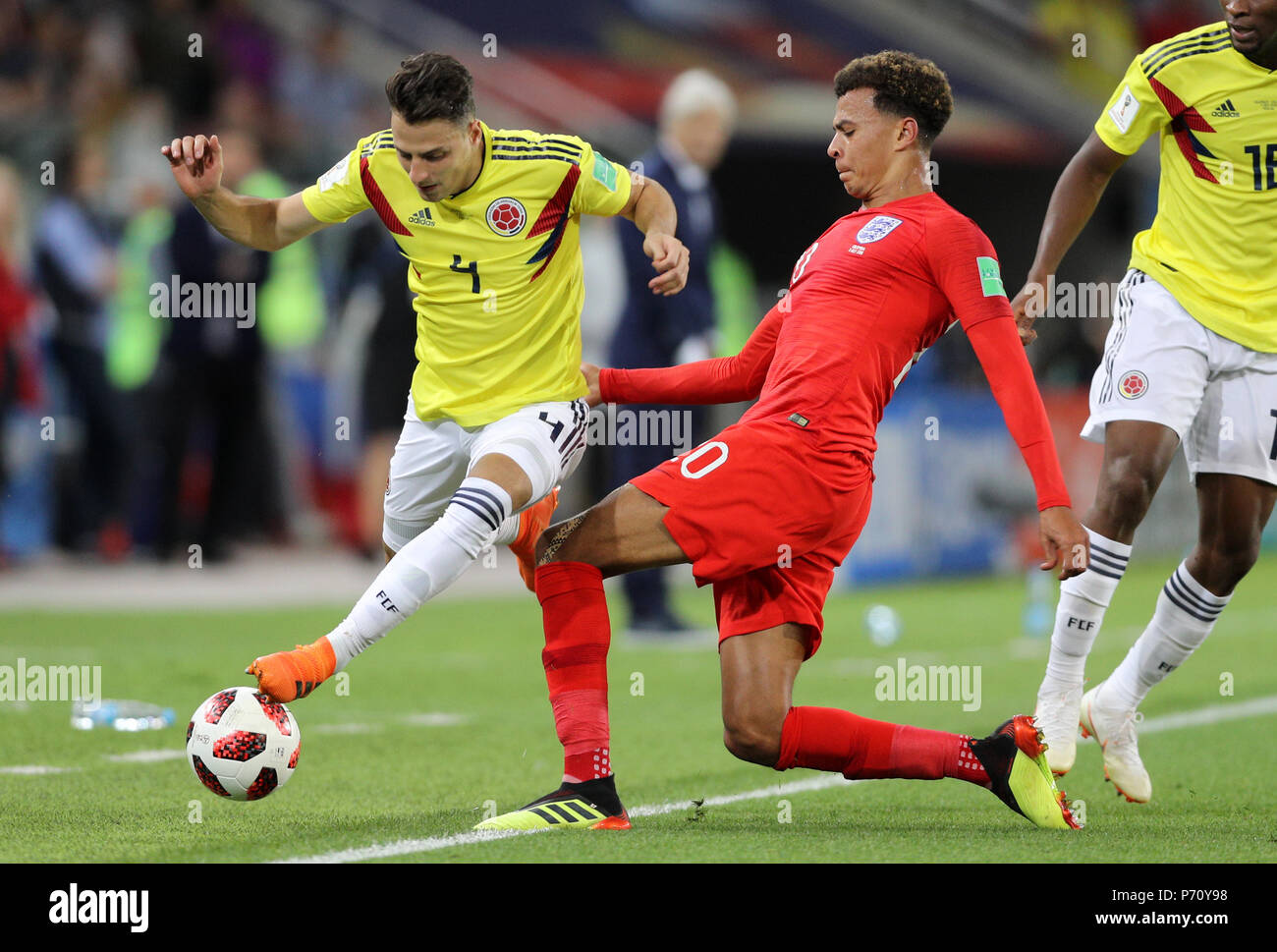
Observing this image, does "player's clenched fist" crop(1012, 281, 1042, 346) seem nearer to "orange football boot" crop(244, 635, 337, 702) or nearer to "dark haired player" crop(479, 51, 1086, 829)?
"dark haired player" crop(479, 51, 1086, 829)

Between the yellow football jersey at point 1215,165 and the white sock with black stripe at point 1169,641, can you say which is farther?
the white sock with black stripe at point 1169,641

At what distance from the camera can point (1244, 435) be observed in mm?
5070

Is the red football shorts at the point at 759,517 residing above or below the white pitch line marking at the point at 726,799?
above

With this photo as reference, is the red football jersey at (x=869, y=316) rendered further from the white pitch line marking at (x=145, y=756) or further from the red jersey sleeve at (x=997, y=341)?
the white pitch line marking at (x=145, y=756)

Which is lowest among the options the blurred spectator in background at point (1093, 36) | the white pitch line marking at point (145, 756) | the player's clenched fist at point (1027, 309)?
the white pitch line marking at point (145, 756)

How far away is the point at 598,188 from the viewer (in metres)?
5.12

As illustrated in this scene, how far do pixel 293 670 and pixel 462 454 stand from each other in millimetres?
1155

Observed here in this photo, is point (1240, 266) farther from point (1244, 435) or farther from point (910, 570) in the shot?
point (910, 570)

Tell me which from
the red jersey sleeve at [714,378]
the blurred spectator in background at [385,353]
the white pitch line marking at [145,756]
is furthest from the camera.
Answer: the blurred spectator in background at [385,353]

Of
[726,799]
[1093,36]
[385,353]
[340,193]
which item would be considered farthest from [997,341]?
[1093,36]

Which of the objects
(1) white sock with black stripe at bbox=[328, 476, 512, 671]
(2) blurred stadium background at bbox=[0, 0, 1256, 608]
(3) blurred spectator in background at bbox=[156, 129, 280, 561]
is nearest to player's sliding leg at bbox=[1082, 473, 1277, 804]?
(1) white sock with black stripe at bbox=[328, 476, 512, 671]

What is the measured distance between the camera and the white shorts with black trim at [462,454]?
4.90m

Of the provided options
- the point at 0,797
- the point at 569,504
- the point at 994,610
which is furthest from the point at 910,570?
the point at 0,797

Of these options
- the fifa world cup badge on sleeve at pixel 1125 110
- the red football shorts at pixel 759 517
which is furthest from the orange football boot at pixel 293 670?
the fifa world cup badge on sleeve at pixel 1125 110
